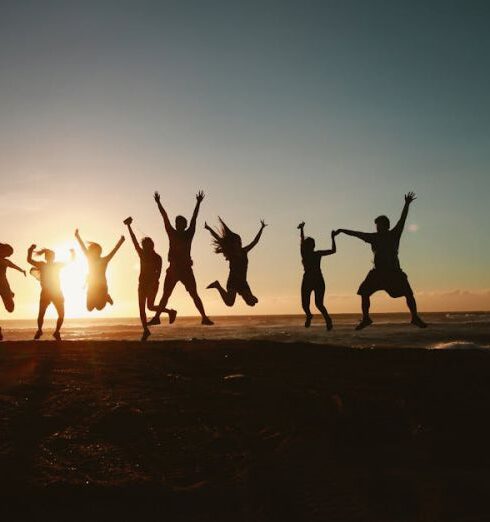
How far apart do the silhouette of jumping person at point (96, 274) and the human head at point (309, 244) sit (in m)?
Answer: 4.81

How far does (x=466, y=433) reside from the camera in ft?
17.4

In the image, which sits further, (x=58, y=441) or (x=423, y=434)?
(x=423, y=434)

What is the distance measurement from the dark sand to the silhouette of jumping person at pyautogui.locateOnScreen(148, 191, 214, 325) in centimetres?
452

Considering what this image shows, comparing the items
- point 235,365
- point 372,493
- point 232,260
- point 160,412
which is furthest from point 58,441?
point 232,260

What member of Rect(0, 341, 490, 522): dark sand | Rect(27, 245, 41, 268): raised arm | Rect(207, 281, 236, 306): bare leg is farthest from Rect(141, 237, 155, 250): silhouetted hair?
Rect(0, 341, 490, 522): dark sand

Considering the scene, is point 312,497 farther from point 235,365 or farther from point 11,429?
point 235,365

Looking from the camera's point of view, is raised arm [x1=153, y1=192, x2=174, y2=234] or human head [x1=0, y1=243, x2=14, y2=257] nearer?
raised arm [x1=153, y1=192, x2=174, y2=234]

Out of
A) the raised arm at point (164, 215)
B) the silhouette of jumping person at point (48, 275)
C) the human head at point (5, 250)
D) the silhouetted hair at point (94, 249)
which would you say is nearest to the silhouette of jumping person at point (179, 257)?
the raised arm at point (164, 215)

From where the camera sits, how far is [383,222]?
12648 mm

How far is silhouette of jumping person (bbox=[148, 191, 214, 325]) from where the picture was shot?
12.3 metres

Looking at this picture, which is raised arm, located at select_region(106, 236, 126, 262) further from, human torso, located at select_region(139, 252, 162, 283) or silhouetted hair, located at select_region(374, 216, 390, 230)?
silhouetted hair, located at select_region(374, 216, 390, 230)

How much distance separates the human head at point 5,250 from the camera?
14.8m

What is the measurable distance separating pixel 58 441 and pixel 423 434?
3.40 metres

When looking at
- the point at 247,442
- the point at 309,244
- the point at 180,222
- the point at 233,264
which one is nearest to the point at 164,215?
the point at 180,222
